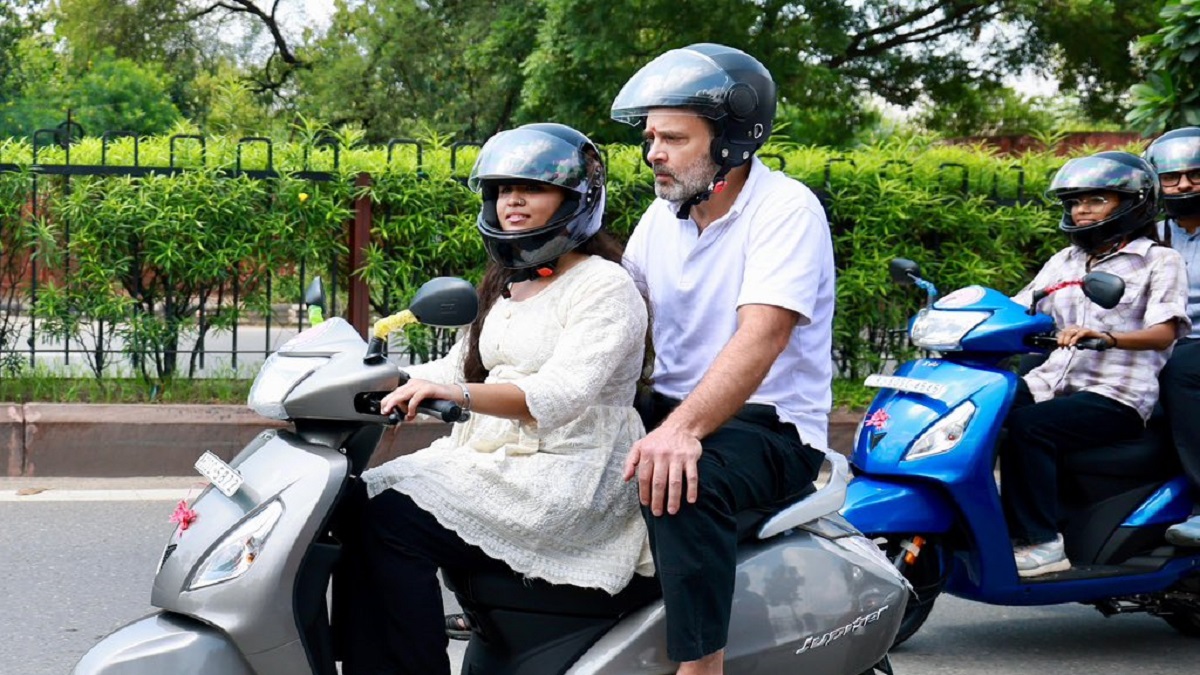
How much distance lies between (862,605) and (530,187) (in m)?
1.09

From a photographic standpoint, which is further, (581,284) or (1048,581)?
(1048,581)

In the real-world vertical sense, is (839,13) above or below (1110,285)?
above

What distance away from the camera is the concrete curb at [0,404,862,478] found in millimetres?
6688

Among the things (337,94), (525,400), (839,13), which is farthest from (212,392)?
(337,94)

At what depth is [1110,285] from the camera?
4160mm

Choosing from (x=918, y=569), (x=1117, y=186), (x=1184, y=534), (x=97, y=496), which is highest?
(x=1117, y=186)

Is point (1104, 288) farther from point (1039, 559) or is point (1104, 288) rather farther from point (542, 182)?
point (542, 182)

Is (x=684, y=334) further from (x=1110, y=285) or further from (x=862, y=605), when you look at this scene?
(x=1110, y=285)

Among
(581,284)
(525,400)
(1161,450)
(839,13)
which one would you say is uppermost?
(839,13)

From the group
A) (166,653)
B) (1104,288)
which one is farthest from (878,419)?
(166,653)

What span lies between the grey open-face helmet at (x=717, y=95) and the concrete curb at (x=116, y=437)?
382 cm

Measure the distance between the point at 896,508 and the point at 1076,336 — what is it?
76 cm

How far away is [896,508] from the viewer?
426 cm

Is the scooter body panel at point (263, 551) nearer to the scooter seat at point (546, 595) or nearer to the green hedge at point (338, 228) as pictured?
the scooter seat at point (546, 595)
